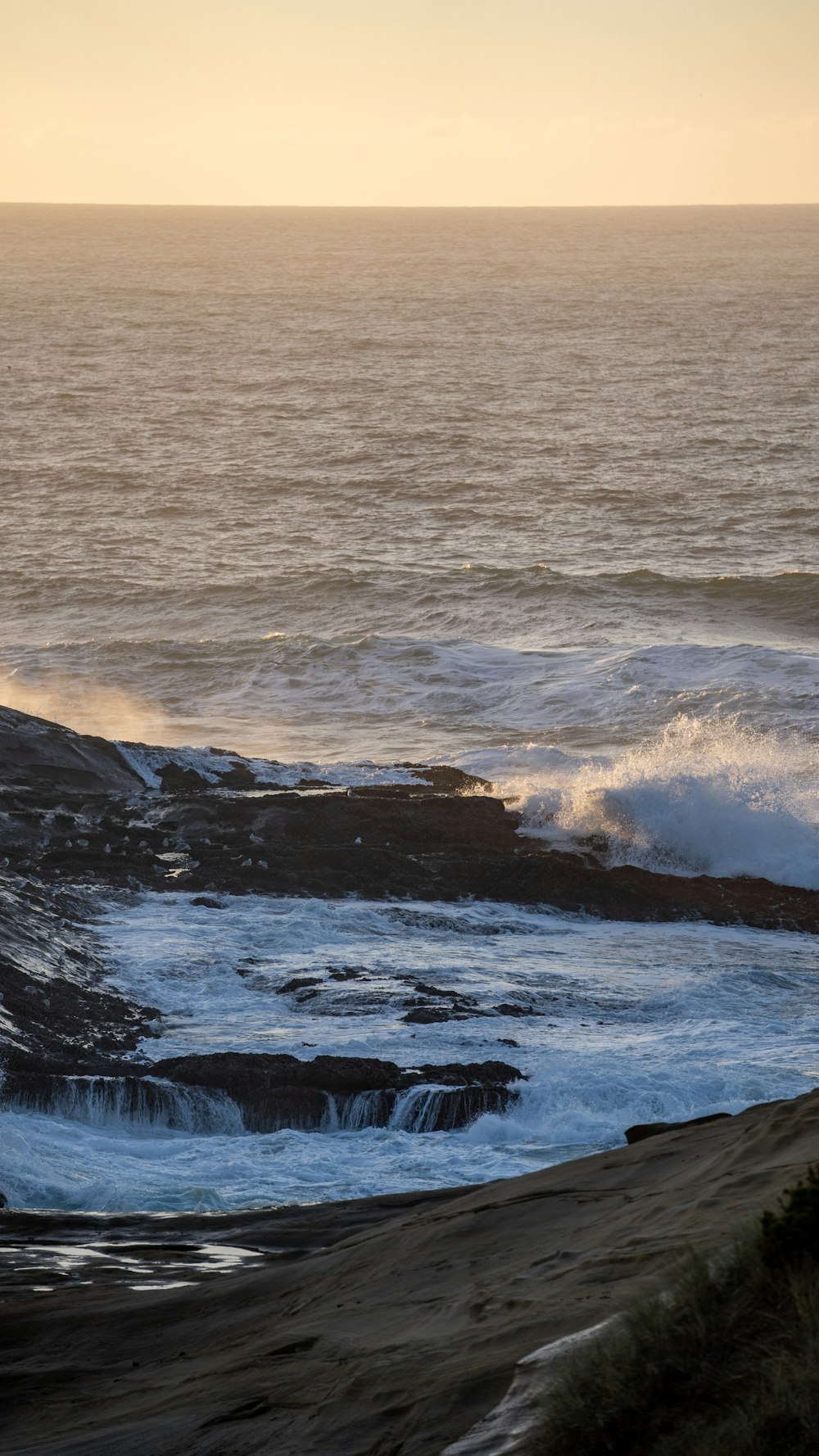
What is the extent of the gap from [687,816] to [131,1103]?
31.8 ft

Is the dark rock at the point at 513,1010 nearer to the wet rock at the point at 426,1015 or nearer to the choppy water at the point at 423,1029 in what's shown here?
the choppy water at the point at 423,1029

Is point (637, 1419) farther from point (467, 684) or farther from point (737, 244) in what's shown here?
point (737, 244)

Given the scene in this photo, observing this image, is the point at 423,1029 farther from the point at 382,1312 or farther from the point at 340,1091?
the point at 382,1312

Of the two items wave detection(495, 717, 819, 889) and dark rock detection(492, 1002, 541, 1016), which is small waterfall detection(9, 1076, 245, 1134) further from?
wave detection(495, 717, 819, 889)

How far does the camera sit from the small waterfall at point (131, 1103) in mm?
10461

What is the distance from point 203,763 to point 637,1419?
51.4ft

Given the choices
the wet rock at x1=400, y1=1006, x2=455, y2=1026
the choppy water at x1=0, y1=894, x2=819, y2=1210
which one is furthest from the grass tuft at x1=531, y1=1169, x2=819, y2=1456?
the wet rock at x1=400, y1=1006, x2=455, y2=1026

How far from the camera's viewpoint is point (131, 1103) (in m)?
10.6

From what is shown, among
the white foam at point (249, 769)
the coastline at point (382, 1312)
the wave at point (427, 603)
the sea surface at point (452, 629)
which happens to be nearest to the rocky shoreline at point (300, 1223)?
the coastline at point (382, 1312)

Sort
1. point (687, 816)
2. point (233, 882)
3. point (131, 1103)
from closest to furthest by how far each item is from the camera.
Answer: point (131, 1103) → point (233, 882) → point (687, 816)

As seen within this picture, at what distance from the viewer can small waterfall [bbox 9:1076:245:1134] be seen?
10461 mm

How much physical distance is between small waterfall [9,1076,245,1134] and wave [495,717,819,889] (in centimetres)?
788

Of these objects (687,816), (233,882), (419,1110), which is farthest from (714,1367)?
(687,816)

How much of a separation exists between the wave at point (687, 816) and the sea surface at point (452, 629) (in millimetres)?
50
